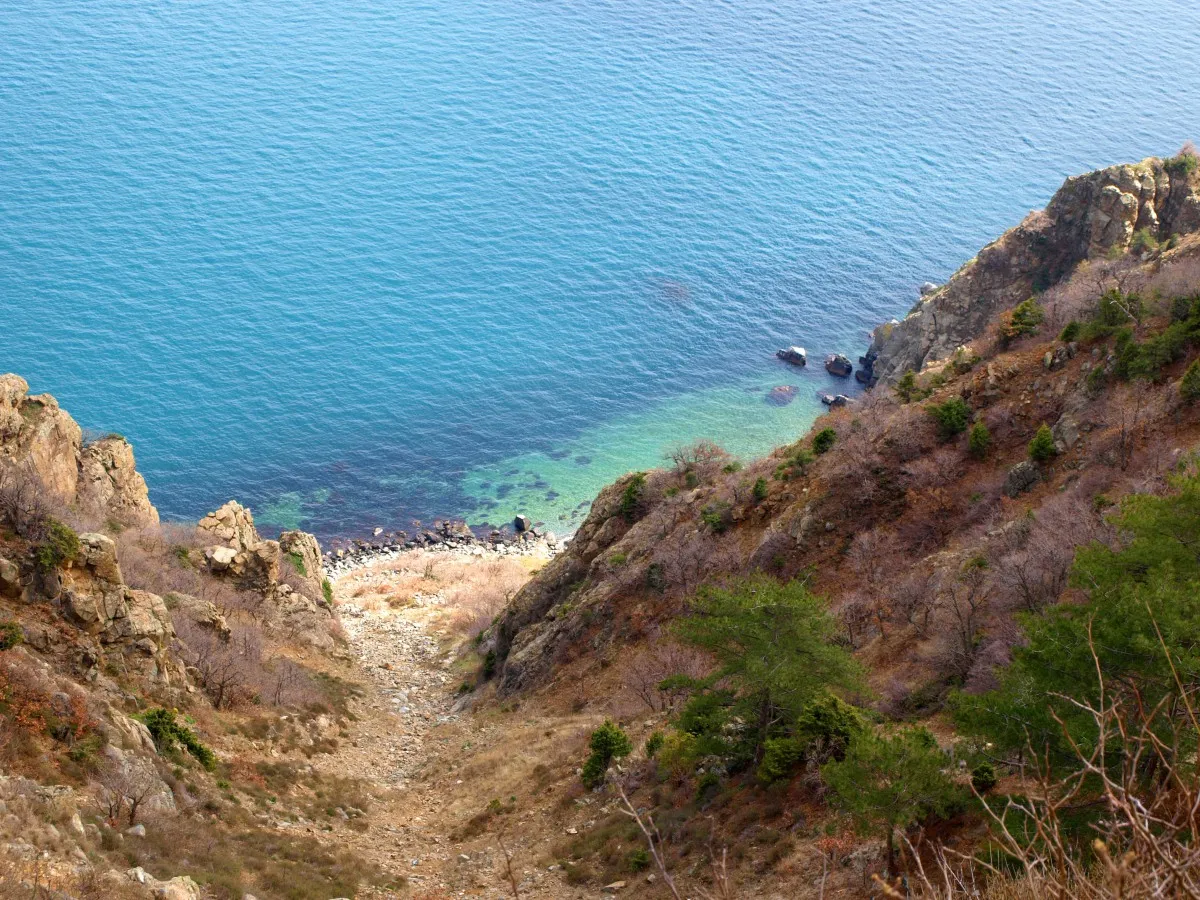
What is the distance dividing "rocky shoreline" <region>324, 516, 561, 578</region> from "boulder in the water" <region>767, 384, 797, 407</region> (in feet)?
99.1

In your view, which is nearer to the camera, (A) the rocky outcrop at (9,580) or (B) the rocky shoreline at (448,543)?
(A) the rocky outcrop at (9,580)

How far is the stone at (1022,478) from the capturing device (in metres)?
46.3

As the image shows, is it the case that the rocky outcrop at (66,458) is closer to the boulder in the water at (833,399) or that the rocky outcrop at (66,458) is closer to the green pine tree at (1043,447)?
the green pine tree at (1043,447)

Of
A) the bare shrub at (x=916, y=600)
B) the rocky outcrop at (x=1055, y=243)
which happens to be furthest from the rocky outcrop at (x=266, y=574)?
the rocky outcrop at (x=1055, y=243)

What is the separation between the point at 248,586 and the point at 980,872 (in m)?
52.4

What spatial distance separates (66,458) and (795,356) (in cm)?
7927

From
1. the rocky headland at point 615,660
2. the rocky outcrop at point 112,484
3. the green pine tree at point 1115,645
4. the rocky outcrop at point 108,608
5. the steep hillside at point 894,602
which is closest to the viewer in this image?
the green pine tree at point 1115,645

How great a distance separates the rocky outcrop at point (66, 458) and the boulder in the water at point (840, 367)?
243 feet

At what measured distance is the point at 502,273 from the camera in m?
129

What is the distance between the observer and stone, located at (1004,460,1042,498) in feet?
152

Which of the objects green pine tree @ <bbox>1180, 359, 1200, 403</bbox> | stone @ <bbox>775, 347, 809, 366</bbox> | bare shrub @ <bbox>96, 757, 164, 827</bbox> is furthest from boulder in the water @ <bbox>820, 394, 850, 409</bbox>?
bare shrub @ <bbox>96, 757, 164, 827</bbox>

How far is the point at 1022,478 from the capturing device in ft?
153

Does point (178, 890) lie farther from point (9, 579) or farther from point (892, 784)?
point (892, 784)

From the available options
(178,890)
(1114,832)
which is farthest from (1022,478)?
(178,890)
